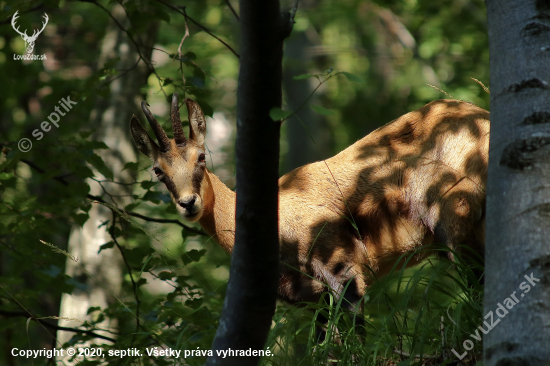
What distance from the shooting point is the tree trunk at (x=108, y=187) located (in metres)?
7.57

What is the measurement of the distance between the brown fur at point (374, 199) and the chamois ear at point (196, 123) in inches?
0.6

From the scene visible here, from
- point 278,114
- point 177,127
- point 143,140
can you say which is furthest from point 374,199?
point 278,114

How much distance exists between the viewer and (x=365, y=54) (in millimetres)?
12750

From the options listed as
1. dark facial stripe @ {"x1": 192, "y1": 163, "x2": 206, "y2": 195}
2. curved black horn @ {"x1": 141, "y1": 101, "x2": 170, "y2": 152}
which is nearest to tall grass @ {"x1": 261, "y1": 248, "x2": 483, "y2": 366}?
dark facial stripe @ {"x1": 192, "y1": 163, "x2": 206, "y2": 195}

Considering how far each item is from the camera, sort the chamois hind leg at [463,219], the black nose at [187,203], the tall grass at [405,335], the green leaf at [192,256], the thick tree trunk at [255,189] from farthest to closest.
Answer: the black nose at [187,203], the chamois hind leg at [463,219], the green leaf at [192,256], the tall grass at [405,335], the thick tree trunk at [255,189]

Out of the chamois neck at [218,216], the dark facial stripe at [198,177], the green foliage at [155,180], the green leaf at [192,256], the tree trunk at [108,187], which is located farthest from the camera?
the tree trunk at [108,187]

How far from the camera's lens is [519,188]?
2.20 m

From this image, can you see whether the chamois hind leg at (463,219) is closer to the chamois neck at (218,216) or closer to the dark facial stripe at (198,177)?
the chamois neck at (218,216)

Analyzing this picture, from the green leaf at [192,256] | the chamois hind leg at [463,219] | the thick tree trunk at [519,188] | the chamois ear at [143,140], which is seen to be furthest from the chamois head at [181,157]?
the thick tree trunk at [519,188]

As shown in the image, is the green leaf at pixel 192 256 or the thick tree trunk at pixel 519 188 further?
the green leaf at pixel 192 256

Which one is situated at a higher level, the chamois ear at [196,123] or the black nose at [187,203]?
the chamois ear at [196,123]

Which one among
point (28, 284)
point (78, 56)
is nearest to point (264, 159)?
point (28, 284)

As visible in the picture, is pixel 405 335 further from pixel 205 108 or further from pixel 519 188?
pixel 205 108

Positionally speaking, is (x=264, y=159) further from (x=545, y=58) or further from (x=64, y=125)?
(x=64, y=125)
